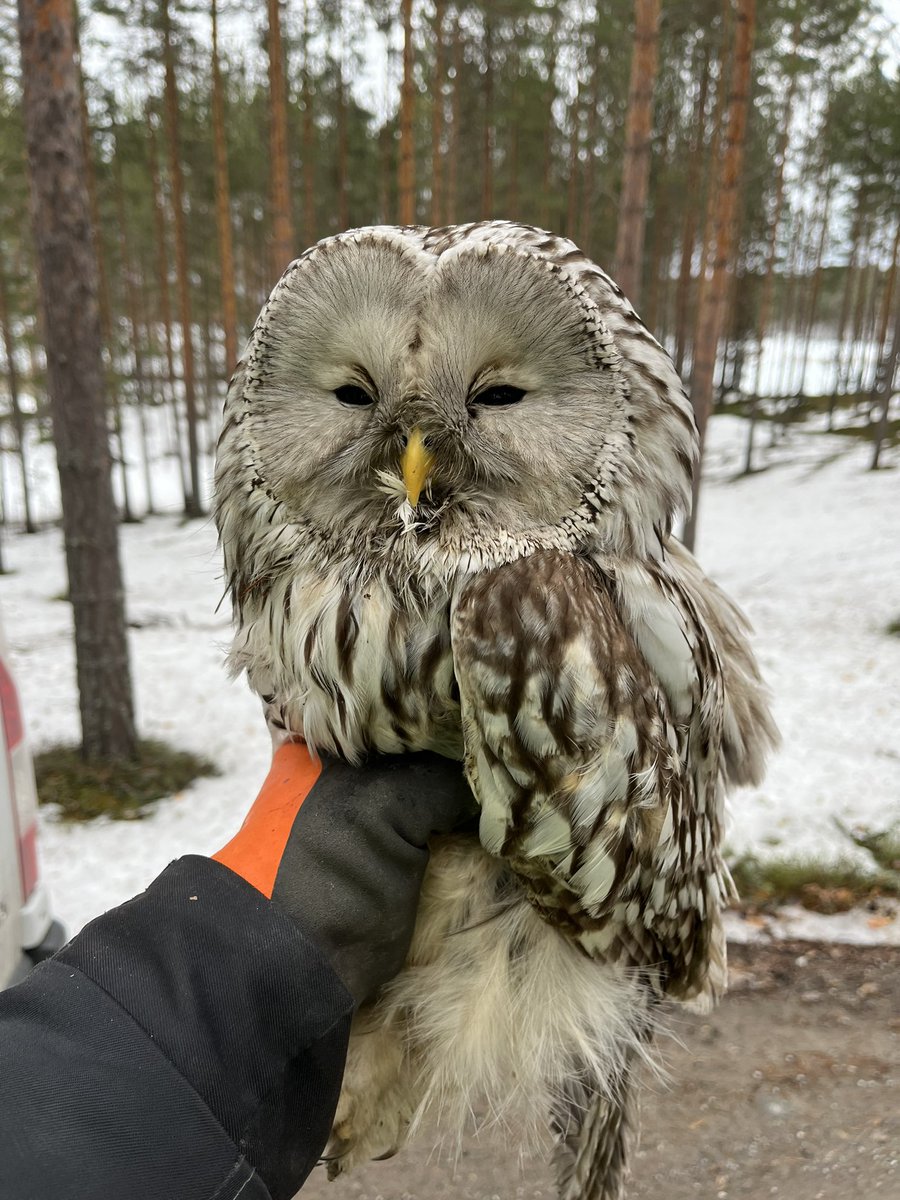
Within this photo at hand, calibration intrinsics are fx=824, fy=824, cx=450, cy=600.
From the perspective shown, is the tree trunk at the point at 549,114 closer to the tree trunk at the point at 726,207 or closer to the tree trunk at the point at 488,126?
the tree trunk at the point at 488,126

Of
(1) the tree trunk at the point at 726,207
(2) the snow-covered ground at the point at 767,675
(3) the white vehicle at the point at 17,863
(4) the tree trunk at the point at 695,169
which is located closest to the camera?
(3) the white vehicle at the point at 17,863

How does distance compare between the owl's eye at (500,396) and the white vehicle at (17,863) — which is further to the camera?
the white vehicle at (17,863)

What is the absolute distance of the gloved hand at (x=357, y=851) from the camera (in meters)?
1.58

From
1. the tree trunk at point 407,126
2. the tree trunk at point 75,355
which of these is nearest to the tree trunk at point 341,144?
the tree trunk at point 407,126

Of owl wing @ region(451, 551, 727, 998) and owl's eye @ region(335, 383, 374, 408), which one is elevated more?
owl's eye @ region(335, 383, 374, 408)

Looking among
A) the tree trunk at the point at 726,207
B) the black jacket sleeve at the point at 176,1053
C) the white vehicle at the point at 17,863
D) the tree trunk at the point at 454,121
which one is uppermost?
the tree trunk at the point at 454,121

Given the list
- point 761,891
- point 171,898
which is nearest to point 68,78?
point 171,898

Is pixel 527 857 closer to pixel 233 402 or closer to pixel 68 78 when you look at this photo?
pixel 233 402

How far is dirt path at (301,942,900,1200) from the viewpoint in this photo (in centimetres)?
303

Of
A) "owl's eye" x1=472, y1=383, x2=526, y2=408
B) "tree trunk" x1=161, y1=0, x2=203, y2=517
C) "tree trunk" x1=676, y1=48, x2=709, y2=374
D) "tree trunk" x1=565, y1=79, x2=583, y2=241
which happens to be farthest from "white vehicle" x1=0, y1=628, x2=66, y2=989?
"tree trunk" x1=565, y1=79, x2=583, y2=241

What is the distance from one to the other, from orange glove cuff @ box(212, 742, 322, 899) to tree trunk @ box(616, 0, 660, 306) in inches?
260

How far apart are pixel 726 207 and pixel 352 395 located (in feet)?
28.8

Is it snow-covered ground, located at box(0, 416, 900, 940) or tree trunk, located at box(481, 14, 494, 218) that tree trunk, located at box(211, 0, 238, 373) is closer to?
snow-covered ground, located at box(0, 416, 900, 940)

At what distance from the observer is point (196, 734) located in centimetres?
712
